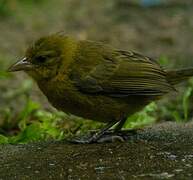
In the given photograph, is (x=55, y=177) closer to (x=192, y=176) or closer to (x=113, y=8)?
(x=192, y=176)

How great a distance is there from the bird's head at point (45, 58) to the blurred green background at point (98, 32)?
→ 118 centimetres

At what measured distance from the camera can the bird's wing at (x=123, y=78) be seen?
584 centimetres

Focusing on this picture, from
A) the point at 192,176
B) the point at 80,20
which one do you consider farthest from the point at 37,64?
the point at 80,20

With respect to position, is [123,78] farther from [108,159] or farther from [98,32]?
[98,32]

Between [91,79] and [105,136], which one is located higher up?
[91,79]

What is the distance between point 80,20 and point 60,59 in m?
4.91

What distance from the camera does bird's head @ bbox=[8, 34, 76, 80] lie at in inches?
230

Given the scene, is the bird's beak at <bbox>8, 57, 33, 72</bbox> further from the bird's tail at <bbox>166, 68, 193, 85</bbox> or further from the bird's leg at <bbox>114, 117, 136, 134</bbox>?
the bird's tail at <bbox>166, 68, 193, 85</bbox>

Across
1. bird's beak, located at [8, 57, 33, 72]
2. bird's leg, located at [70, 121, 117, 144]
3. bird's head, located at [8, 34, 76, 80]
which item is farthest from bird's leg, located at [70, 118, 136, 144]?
bird's beak, located at [8, 57, 33, 72]

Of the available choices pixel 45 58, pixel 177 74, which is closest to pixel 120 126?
pixel 177 74

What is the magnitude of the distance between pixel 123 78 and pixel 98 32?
4373mm

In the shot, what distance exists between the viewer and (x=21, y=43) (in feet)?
31.9

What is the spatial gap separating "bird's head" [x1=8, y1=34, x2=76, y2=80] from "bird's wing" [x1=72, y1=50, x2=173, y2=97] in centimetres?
24

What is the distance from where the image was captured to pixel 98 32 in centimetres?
1027
